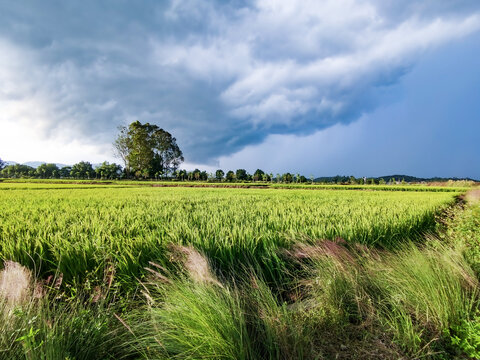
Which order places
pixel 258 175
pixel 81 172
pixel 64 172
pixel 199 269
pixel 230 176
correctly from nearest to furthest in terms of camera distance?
pixel 199 269 < pixel 230 176 < pixel 258 175 < pixel 81 172 < pixel 64 172

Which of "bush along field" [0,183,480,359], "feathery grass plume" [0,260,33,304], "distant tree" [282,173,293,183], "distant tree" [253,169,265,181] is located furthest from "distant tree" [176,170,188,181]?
"feathery grass plume" [0,260,33,304]

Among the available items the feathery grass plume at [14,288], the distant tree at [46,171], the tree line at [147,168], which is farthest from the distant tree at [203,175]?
the feathery grass plume at [14,288]

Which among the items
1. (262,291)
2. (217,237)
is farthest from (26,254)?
(262,291)

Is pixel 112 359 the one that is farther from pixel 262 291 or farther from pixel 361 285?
pixel 361 285

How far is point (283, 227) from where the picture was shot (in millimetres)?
4258

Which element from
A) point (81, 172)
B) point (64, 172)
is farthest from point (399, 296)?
point (64, 172)

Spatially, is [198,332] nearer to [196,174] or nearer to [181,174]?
[196,174]

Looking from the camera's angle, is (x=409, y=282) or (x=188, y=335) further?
(x=409, y=282)

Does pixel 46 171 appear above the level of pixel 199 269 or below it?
above

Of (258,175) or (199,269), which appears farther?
(258,175)

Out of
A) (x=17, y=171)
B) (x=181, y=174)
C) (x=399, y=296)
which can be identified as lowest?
(x=399, y=296)

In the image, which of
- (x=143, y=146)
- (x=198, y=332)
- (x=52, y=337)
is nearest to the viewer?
(x=52, y=337)

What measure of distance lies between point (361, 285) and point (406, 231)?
3.88 m

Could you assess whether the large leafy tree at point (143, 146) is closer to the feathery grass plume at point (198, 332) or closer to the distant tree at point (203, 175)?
the distant tree at point (203, 175)
